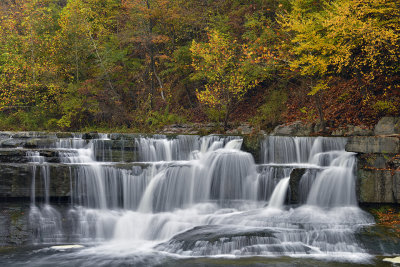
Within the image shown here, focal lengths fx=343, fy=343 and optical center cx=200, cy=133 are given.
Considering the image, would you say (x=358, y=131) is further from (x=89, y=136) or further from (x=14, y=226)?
(x=14, y=226)

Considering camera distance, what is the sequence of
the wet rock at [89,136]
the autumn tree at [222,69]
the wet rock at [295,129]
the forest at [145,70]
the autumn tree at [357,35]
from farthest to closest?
the forest at [145,70] < the autumn tree at [222,69] < the wet rock at [89,136] < the wet rock at [295,129] < the autumn tree at [357,35]

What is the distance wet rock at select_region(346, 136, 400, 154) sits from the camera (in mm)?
10031

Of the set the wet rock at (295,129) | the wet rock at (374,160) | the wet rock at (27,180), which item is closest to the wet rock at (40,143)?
the wet rock at (27,180)

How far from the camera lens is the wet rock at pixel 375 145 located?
1003 cm

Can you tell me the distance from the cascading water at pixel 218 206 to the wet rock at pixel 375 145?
420 millimetres

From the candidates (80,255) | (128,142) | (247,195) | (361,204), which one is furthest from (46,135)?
(361,204)

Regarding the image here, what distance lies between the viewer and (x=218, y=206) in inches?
442

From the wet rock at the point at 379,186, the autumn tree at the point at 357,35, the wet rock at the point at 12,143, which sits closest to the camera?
the wet rock at the point at 379,186

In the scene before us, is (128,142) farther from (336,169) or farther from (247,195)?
(336,169)

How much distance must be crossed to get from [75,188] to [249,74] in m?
11.1

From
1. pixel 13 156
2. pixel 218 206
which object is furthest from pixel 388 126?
pixel 13 156

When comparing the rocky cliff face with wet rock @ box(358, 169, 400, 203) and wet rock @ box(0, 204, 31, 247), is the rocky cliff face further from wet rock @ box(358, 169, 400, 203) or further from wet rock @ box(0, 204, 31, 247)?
wet rock @ box(0, 204, 31, 247)

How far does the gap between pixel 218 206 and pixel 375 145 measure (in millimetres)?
5179

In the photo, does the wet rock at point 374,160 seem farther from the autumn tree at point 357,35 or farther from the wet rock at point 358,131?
the autumn tree at point 357,35
